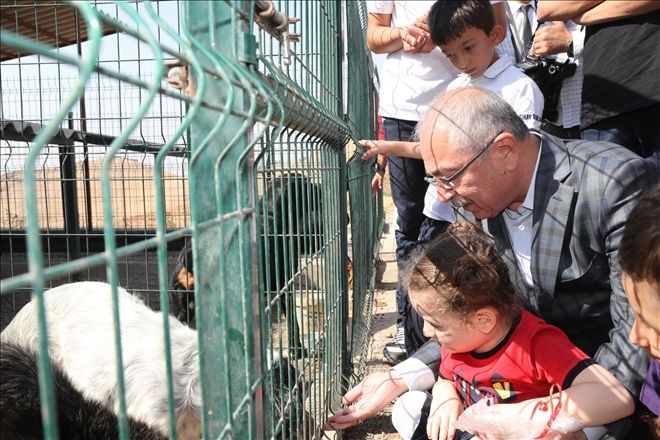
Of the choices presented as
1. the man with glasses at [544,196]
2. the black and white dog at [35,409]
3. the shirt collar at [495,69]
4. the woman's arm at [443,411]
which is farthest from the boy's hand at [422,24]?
the black and white dog at [35,409]

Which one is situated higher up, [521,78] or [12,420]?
[521,78]

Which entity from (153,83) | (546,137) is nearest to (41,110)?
(546,137)

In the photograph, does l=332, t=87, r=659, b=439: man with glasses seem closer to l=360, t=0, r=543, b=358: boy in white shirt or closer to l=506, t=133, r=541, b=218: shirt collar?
l=506, t=133, r=541, b=218: shirt collar

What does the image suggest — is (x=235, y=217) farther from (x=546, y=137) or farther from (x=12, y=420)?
(x=546, y=137)

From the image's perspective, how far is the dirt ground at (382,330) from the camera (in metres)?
2.80

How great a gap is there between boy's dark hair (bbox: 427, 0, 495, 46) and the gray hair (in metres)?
0.66

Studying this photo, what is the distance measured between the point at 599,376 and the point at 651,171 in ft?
2.28

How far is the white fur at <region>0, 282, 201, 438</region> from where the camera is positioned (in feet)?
7.19

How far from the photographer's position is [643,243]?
1.39 meters

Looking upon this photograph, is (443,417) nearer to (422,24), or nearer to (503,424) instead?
(503,424)

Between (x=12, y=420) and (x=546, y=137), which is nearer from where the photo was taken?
(x=12, y=420)

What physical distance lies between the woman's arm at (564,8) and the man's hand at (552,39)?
176mm

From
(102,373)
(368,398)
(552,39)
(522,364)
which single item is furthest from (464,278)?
(552,39)

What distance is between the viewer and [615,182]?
6.38 ft
